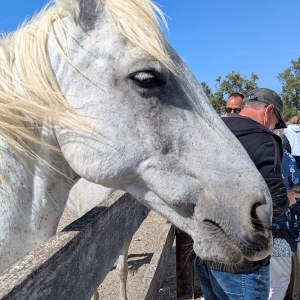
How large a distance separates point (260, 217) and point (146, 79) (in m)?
0.77

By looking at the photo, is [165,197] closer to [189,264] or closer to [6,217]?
[6,217]

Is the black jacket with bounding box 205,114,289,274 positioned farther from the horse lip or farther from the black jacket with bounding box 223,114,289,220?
the horse lip

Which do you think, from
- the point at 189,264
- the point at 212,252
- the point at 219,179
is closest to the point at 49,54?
the point at 219,179

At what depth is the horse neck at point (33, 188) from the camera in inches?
63.0

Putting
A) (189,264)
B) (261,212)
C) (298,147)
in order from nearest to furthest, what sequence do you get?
1. (261,212)
2. (189,264)
3. (298,147)

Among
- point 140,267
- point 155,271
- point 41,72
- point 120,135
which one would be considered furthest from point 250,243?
point 140,267

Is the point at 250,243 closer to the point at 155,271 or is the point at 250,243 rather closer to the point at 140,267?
the point at 155,271

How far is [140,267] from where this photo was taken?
16.3 feet

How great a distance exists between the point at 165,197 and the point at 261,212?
0.42 metres

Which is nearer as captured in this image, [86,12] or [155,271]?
[86,12]

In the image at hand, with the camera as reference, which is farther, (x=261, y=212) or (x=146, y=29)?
(x=146, y=29)

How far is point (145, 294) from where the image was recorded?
2.82 metres

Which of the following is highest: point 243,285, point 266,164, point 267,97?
point 267,97

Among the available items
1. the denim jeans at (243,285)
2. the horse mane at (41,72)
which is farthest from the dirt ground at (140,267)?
the horse mane at (41,72)
